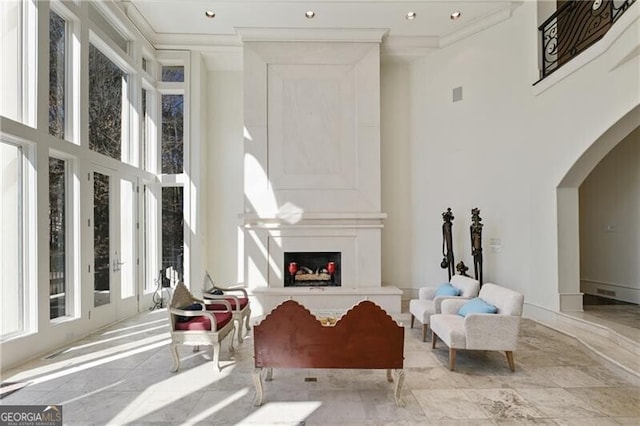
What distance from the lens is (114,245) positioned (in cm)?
564

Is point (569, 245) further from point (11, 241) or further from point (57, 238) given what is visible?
point (11, 241)

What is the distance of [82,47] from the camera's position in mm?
4863

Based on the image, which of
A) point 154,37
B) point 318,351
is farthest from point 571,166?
point 154,37

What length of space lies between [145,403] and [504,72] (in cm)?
695

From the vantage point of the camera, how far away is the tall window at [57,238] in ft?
14.4

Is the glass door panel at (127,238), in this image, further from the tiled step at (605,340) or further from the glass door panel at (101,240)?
the tiled step at (605,340)

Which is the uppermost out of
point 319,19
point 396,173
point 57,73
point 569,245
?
point 319,19

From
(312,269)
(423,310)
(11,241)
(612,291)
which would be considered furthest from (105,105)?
(612,291)

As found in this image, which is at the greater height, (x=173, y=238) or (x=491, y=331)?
(x=173, y=238)

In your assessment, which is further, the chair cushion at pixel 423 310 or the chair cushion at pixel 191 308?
the chair cushion at pixel 423 310

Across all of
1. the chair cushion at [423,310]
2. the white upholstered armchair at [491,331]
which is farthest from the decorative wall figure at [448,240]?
the white upholstered armchair at [491,331]

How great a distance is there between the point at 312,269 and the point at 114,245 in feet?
11.4

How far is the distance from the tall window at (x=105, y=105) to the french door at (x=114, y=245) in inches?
17.4

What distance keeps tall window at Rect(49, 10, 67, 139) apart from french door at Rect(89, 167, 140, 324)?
0.82m
